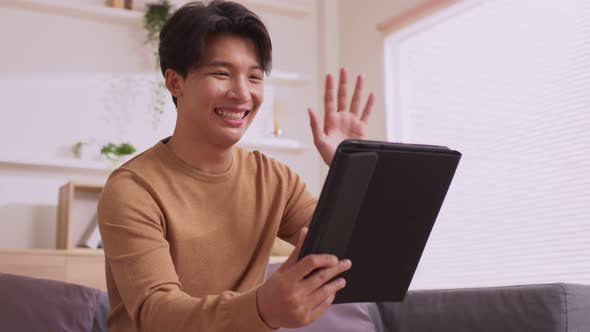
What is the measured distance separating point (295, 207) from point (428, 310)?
0.79 meters

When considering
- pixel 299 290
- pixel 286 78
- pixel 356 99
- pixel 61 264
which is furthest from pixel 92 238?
pixel 299 290

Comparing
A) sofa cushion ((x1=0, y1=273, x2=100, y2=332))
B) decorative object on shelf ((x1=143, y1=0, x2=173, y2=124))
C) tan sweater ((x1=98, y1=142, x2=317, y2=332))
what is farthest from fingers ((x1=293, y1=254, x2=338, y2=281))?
decorative object on shelf ((x1=143, y1=0, x2=173, y2=124))

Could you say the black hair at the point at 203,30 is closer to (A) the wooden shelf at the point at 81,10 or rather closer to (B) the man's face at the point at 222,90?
(B) the man's face at the point at 222,90

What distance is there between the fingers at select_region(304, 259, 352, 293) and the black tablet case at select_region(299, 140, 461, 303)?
0.03 metres

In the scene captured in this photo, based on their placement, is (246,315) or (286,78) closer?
(246,315)

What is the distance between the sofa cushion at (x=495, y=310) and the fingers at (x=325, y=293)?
1080 mm

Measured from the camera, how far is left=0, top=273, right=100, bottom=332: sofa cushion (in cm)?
224

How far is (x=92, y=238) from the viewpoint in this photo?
14.0ft

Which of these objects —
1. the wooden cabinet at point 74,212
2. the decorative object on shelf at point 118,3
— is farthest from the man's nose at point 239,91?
the decorative object on shelf at point 118,3

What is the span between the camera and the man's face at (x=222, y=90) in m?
1.78

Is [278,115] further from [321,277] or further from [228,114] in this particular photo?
[321,277]

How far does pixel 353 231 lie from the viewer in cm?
138

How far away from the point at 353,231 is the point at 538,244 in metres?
2.76

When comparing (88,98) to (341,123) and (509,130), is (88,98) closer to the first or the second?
(509,130)
